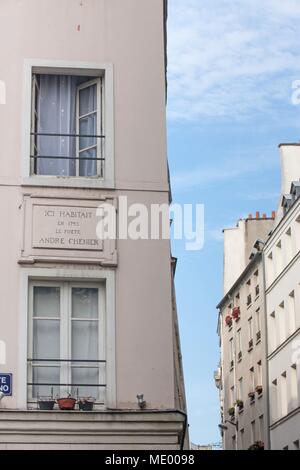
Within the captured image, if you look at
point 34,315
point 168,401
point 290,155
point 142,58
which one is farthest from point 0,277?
point 290,155

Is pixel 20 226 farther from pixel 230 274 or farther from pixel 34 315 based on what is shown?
pixel 230 274

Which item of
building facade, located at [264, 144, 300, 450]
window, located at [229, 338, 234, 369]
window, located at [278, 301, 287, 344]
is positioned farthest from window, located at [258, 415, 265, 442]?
window, located at [229, 338, 234, 369]

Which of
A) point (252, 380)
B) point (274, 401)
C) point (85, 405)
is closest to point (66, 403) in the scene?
point (85, 405)

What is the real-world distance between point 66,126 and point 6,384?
4.35m

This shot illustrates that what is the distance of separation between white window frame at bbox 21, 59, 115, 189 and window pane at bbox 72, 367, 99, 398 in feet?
9.04

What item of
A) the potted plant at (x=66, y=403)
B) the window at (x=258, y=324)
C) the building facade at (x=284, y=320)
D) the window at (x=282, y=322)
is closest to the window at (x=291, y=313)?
the building facade at (x=284, y=320)

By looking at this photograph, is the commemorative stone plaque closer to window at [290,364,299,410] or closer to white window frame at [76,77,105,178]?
white window frame at [76,77,105,178]

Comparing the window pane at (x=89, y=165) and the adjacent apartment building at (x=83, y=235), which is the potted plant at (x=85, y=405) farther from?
the window pane at (x=89, y=165)

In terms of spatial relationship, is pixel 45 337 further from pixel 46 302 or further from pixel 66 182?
pixel 66 182

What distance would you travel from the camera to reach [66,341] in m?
16.9

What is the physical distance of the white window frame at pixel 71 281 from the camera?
16.5 metres

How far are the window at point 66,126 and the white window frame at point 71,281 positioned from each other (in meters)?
1.67

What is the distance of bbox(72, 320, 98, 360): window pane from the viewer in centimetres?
1694

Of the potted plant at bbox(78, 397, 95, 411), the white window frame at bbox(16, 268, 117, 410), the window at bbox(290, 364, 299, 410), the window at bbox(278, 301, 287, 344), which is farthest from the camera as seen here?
the window at bbox(278, 301, 287, 344)
